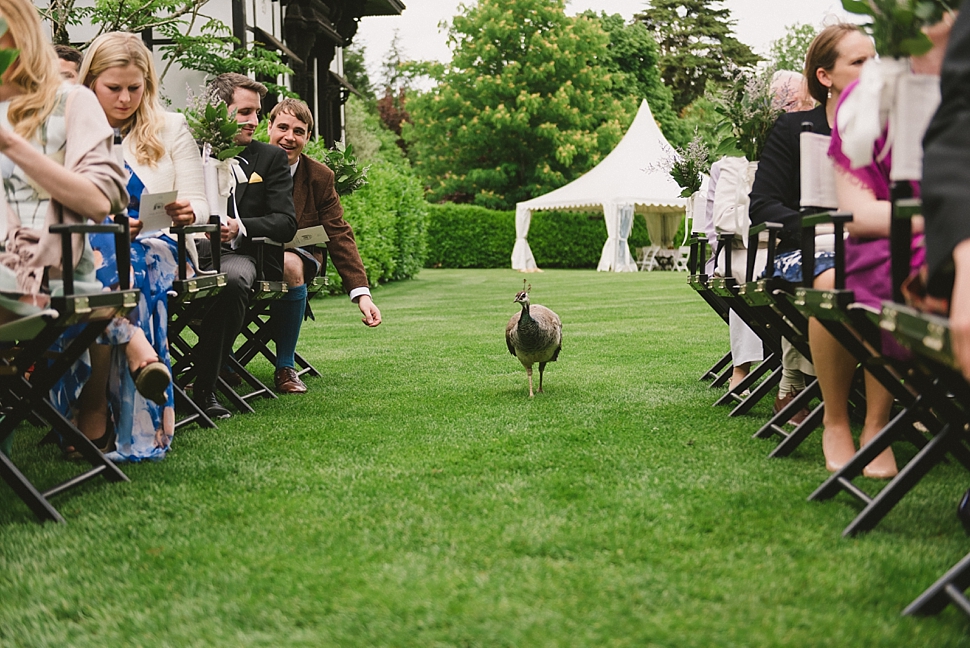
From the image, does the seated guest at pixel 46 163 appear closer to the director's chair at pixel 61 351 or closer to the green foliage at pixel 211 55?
the director's chair at pixel 61 351

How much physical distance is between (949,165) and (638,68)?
4632cm

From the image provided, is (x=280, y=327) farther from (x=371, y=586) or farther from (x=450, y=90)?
(x=450, y=90)

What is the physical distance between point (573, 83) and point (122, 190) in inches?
1451

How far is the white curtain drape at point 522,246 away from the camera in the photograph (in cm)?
2875

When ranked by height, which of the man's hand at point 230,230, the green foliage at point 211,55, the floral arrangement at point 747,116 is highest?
the green foliage at point 211,55

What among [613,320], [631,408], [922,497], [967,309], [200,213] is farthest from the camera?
[613,320]

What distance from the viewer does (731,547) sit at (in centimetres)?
252

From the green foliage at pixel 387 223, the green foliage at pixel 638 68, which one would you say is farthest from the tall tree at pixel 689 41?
the green foliage at pixel 387 223

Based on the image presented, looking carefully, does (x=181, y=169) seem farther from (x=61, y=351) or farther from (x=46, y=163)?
(x=46, y=163)

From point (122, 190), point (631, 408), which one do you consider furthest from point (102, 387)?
point (631, 408)

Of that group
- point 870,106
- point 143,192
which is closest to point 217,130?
point 143,192

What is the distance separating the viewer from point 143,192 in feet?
13.7

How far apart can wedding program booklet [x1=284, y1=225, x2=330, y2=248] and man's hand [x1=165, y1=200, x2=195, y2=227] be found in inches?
53.2

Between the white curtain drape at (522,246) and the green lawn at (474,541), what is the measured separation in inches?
945
